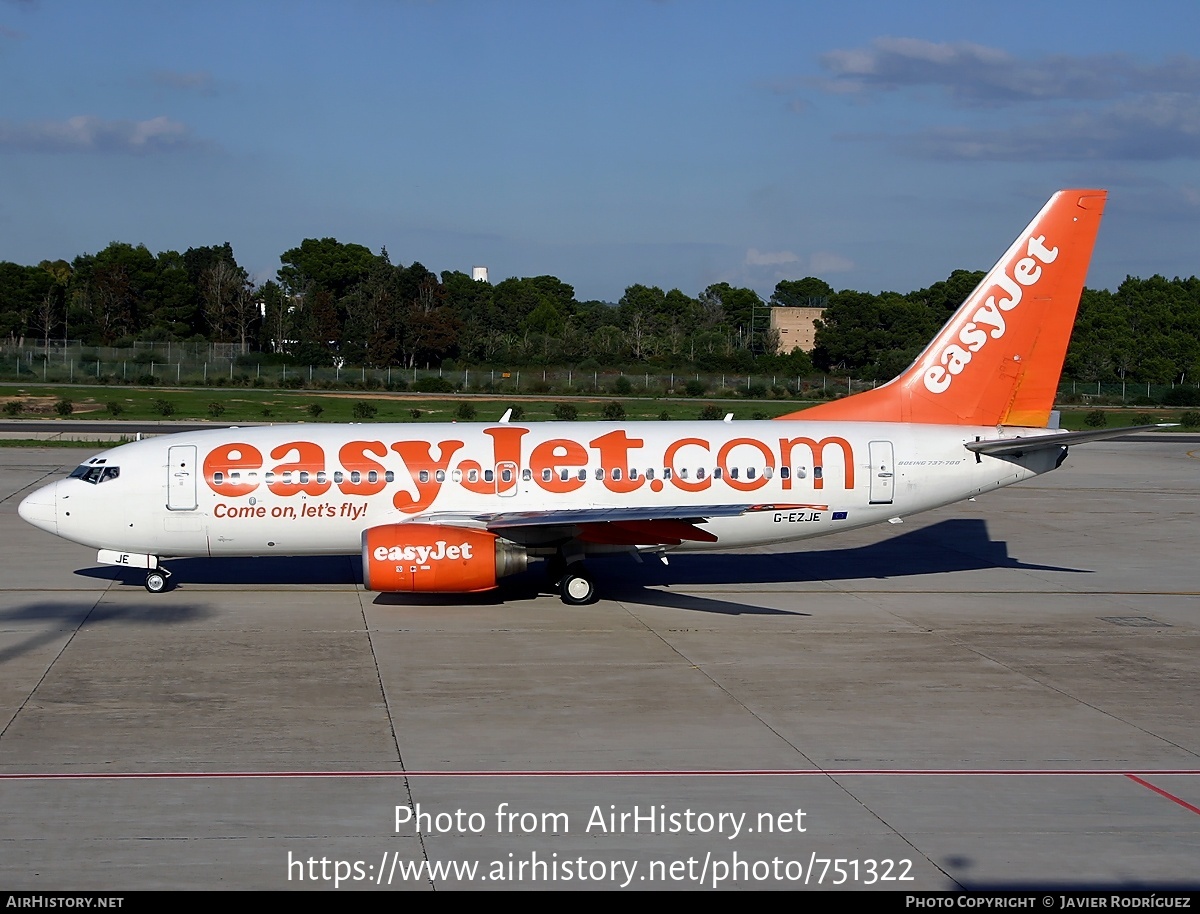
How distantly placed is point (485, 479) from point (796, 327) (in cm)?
14412

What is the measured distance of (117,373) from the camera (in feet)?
327

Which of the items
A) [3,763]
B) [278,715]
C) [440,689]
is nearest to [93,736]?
[3,763]

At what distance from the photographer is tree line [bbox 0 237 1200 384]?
125 metres

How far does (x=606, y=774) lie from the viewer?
15.8 metres

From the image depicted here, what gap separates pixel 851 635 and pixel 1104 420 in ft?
195

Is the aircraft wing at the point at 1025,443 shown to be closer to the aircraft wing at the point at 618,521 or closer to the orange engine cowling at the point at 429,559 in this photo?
the aircraft wing at the point at 618,521

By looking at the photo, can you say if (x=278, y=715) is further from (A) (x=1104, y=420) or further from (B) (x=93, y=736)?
(A) (x=1104, y=420)

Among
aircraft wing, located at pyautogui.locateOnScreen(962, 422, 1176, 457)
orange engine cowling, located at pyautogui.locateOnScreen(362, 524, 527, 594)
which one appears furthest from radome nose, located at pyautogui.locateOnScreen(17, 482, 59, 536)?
aircraft wing, located at pyautogui.locateOnScreen(962, 422, 1176, 457)

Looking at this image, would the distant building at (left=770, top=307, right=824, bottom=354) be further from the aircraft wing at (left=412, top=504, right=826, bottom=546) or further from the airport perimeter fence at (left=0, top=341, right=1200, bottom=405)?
the aircraft wing at (left=412, top=504, right=826, bottom=546)

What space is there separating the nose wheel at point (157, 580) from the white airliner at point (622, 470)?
33 mm

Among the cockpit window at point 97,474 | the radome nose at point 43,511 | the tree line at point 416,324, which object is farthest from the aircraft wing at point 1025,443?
the tree line at point 416,324

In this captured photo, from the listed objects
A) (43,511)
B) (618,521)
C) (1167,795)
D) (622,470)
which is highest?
(622,470)

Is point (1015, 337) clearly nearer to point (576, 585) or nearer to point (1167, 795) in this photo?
point (576, 585)

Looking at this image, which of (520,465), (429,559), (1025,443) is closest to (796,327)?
(1025,443)
